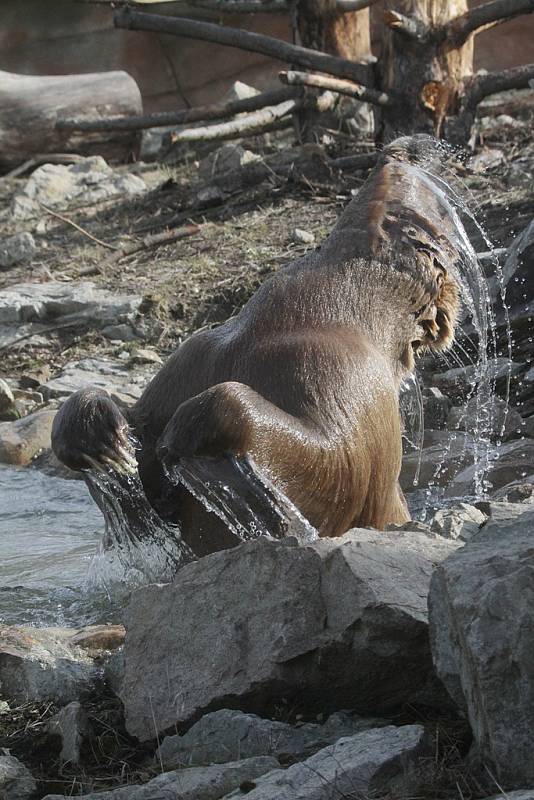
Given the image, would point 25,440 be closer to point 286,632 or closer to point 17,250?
point 17,250

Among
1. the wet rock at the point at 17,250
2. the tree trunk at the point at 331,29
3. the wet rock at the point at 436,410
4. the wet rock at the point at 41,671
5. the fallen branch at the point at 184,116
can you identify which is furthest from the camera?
the tree trunk at the point at 331,29

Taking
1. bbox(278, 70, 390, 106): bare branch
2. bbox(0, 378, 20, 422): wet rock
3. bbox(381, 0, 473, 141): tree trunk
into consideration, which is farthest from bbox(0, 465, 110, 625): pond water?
bbox(381, 0, 473, 141): tree trunk

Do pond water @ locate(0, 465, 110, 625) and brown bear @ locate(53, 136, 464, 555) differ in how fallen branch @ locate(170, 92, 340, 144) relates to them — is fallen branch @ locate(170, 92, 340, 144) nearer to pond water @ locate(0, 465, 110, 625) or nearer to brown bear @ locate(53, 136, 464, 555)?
pond water @ locate(0, 465, 110, 625)

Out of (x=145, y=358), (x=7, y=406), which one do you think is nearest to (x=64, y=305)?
(x=145, y=358)

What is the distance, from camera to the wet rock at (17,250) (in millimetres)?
10008

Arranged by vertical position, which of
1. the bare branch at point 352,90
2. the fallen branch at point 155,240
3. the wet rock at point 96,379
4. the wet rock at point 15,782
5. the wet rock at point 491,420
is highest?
the bare branch at point 352,90

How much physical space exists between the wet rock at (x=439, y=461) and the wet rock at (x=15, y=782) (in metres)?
3.08

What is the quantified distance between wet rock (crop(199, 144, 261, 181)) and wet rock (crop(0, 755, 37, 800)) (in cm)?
827

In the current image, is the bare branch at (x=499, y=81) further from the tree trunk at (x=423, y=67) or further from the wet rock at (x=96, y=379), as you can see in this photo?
the wet rock at (x=96, y=379)

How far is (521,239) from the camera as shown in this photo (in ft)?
23.4

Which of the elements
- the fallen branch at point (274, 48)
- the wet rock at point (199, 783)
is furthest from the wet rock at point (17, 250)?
the wet rock at point (199, 783)

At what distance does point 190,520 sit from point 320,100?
7527 millimetres

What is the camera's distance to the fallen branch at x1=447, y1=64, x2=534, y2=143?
9.23 metres

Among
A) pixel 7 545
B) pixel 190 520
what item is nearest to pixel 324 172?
pixel 7 545
